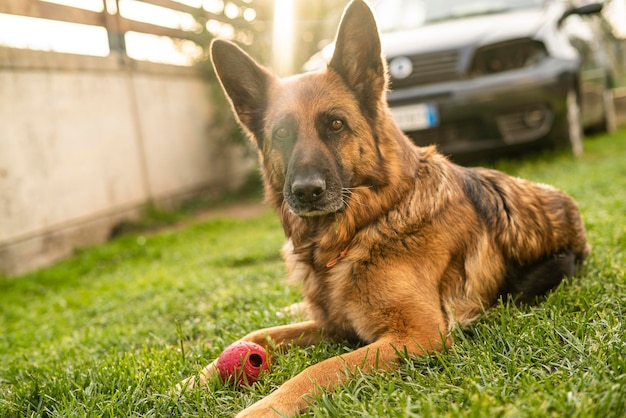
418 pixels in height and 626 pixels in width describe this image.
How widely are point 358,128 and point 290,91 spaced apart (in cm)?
42

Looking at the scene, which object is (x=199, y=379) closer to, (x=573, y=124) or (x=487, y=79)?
(x=487, y=79)

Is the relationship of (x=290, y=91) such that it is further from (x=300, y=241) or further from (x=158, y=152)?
(x=158, y=152)

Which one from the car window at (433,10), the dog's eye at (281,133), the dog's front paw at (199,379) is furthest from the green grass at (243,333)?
the car window at (433,10)

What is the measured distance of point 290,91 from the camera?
3.08 meters

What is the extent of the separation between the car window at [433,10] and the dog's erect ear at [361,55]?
4.62m

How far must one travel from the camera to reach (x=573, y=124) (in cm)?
718

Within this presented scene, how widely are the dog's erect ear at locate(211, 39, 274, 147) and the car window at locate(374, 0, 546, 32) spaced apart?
462 centimetres

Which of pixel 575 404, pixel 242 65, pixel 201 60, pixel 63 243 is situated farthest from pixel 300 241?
pixel 201 60

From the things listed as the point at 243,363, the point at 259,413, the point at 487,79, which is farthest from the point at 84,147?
the point at 259,413

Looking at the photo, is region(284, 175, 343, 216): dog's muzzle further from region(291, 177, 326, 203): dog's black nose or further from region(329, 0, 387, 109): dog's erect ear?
region(329, 0, 387, 109): dog's erect ear

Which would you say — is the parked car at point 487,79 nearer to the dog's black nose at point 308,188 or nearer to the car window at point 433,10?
the car window at point 433,10

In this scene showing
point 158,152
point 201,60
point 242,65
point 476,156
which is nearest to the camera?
point 242,65

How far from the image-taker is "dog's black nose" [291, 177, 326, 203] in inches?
107

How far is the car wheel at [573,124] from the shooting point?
266 inches
